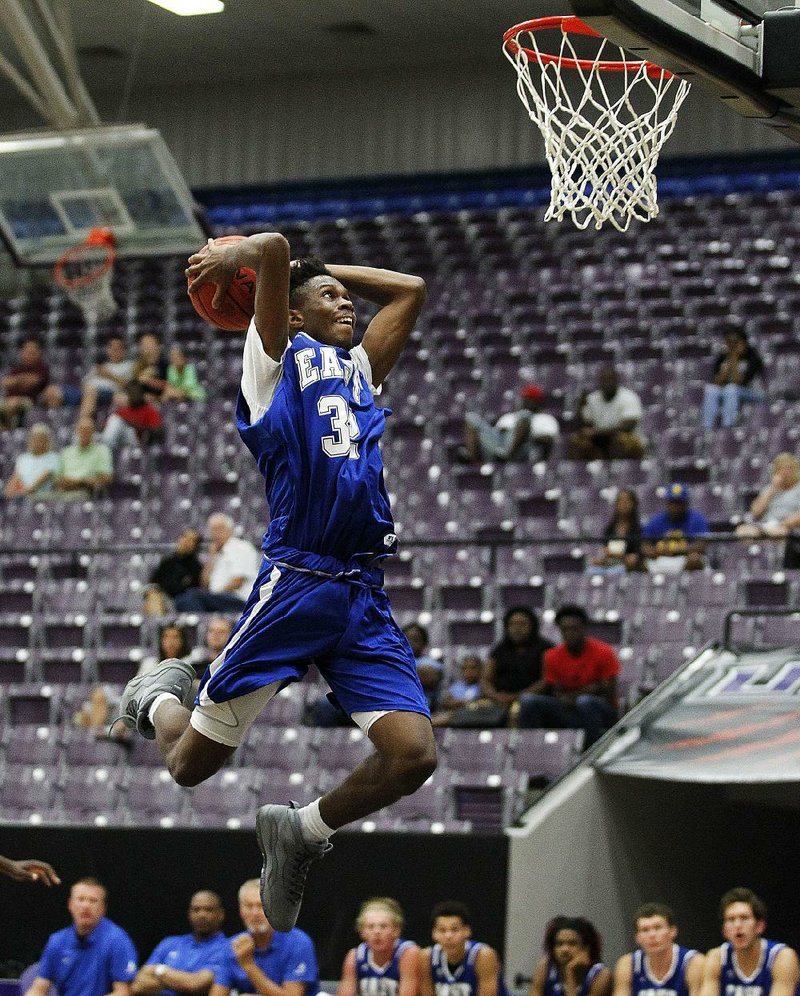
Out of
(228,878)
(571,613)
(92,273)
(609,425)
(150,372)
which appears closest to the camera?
(228,878)

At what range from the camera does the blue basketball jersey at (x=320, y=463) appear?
5055 millimetres

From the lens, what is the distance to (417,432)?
15.9m

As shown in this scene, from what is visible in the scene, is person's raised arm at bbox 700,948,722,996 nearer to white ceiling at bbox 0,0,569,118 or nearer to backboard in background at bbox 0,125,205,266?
backboard in background at bbox 0,125,205,266

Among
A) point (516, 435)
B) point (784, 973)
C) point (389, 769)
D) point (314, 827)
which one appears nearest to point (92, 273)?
point (516, 435)

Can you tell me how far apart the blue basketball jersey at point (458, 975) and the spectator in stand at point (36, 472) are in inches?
312

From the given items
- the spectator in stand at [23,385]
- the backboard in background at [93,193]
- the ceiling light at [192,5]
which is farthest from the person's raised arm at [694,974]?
the backboard in background at [93,193]

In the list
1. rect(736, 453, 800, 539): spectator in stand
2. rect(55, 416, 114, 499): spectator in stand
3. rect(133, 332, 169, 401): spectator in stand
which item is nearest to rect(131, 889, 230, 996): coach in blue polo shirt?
rect(736, 453, 800, 539): spectator in stand

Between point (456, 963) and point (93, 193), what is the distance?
11791 millimetres

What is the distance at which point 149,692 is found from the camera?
5.52m

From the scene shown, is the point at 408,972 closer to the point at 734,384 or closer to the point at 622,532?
the point at 622,532

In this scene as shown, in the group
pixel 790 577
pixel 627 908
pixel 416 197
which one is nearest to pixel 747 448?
pixel 790 577

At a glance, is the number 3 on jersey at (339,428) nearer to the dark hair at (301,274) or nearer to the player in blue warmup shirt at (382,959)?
the dark hair at (301,274)

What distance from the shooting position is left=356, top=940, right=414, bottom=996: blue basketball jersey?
9.32 m

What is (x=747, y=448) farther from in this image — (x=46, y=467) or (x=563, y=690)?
(x=46, y=467)
